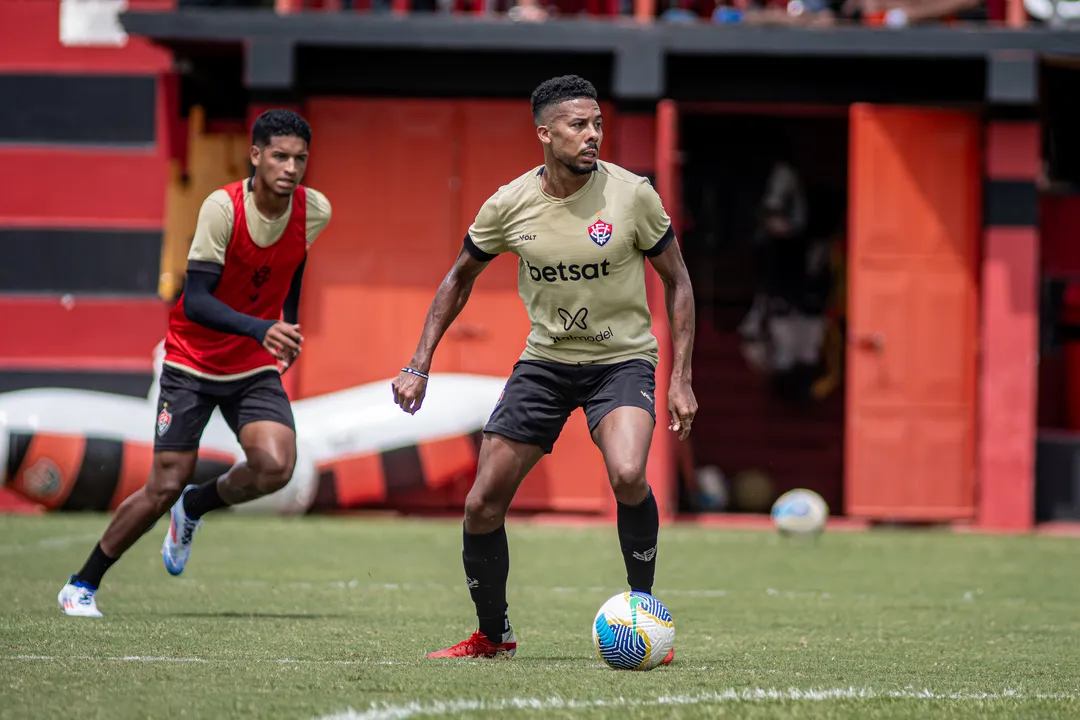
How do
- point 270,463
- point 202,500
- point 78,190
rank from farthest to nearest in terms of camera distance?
point 78,190
point 202,500
point 270,463

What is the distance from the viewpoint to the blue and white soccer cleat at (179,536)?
26.2 feet

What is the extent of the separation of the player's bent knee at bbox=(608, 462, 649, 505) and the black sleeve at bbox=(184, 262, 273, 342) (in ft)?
6.04

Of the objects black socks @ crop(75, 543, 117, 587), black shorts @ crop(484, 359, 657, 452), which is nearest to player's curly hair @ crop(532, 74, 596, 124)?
black shorts @ crop(484, 359, 657, 452)

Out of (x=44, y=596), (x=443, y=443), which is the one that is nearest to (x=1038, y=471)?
(x=443, y=443)

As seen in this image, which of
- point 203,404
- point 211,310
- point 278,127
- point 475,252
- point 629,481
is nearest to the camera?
point 629,481

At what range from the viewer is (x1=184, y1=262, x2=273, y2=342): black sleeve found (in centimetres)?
715

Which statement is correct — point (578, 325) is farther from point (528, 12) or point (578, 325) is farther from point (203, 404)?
point (528, 12)

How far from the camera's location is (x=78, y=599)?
7559mm

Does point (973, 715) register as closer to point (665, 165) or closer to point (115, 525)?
point (115, 525)

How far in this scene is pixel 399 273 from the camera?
1521cm

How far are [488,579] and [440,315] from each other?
1.08 meters

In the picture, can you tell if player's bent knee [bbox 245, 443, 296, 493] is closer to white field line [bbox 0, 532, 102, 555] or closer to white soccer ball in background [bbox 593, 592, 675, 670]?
white soccer ball in background [bbox 593, 592, 675, 670]

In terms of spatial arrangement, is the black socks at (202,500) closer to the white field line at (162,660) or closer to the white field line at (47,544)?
the white field line at (162,660)

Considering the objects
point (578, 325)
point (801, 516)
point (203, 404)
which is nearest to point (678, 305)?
point (578, 325)
